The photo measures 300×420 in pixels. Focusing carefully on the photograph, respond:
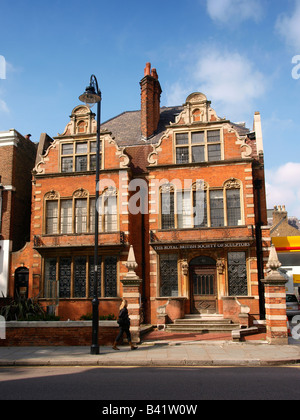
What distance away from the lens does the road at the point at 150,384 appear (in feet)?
24.2

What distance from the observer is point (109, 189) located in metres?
21.8

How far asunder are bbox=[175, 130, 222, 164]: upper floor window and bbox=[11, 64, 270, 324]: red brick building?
2.2 inches

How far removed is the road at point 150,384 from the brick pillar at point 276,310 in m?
3.46

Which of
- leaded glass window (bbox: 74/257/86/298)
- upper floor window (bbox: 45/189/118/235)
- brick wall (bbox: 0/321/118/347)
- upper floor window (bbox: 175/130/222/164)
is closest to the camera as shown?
brick wall (bbox: 0/321/118/347)

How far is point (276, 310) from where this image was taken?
14.4m

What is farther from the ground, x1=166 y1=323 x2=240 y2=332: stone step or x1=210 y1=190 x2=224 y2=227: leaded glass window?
x1=210 y1=190 x2=224 y2=227: leaded glass window

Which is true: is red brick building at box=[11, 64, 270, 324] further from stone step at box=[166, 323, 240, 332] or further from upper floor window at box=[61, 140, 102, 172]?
stone step at box=[166, 323, 240, 332]

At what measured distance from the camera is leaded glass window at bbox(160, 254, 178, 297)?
798 inches

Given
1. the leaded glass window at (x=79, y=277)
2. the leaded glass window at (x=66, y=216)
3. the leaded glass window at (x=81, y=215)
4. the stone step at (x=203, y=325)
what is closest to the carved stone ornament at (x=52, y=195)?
the leaded glass window at (x=66, y=216)

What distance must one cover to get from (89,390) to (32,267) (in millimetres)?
14984

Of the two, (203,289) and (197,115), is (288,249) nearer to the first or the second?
(203,289)

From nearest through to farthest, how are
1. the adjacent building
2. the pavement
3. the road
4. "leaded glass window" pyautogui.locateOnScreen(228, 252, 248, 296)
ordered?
the road → the pavement → "leaded glass window" pyautogui.locateOnScreen(228, 252, 248, 296) → the adjacent building

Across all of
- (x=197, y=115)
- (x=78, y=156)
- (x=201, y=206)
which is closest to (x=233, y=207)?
(x=201, y=206)

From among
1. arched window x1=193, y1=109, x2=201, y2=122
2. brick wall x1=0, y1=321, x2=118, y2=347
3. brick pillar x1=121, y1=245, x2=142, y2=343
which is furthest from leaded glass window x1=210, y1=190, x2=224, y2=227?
brick wall x1=0, y1=321, x2=118, y2=347
